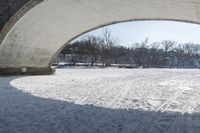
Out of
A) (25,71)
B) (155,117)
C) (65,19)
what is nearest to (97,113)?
(155,117)

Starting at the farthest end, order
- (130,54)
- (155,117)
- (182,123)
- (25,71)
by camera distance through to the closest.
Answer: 1. (130,54)
2. (25,71)
3. (155,117)
4. (182,123)

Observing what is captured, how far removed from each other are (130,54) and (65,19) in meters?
54.5

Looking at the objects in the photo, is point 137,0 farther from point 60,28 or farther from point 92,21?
point 60,28

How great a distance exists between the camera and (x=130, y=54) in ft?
227

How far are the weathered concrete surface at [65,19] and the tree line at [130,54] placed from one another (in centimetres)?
2596

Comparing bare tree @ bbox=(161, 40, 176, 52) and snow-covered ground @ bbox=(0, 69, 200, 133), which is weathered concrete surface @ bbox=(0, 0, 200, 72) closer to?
snow-covered ground @ bbox=(0, 69, 200, 133)

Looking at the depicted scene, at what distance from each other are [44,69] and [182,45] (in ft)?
231

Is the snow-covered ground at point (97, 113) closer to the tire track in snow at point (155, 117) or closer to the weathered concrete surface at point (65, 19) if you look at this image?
the tire track in snow at point (155, 117)

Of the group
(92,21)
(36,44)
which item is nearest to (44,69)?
(36,44)

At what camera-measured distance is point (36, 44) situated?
55.5 ft

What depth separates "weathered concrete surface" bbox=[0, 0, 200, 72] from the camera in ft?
41.5

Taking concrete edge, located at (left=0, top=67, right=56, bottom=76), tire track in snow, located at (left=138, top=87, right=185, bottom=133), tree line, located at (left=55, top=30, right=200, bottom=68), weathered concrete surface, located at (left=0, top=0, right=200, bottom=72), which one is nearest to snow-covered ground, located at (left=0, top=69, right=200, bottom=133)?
tire track in snow, located at (left=138, top=87, right=185, bottom=133)

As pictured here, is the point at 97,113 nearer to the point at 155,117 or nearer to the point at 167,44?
the point at 155,117

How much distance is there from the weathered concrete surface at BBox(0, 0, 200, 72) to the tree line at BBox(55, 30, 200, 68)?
2596 cm
